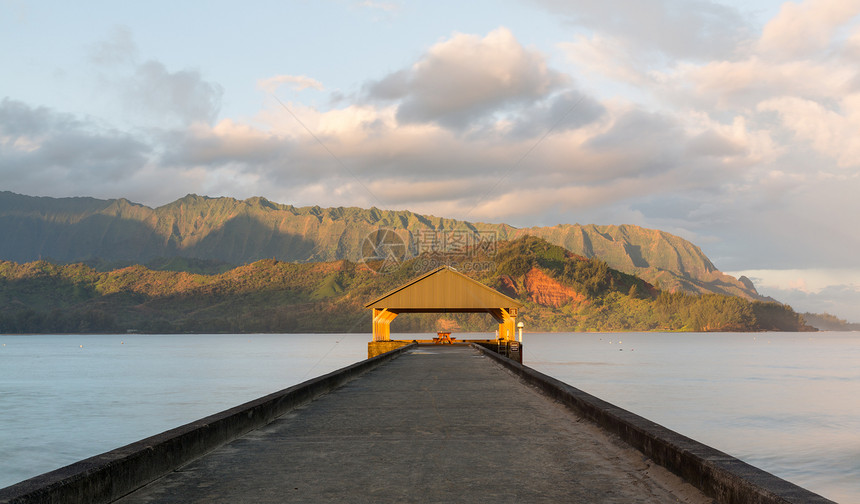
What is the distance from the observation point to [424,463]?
22.1 ft

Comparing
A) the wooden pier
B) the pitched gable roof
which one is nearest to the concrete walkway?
the wooden pier

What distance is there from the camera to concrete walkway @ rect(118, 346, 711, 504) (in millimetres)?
5516

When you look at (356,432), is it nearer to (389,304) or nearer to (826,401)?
(389,304)

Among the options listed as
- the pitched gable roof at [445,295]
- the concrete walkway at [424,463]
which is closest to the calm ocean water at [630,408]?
the pitched gable roof at [445,295]

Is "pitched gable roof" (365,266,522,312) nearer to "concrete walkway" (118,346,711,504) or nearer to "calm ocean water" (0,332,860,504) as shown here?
"calm ocean water" (0,332,860,504)

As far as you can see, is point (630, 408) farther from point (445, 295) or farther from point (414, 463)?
point (414, 463)

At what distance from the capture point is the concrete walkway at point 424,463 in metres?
5.52

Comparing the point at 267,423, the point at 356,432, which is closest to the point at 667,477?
the point at 356,432

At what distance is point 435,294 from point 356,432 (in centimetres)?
3089

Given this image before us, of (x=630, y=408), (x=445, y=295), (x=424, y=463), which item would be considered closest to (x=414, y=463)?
(x=424, y=463)

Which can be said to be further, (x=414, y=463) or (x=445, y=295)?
(x=445, y=295)

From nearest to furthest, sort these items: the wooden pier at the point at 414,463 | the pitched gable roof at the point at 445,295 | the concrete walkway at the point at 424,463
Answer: the wooden pier at the point at 414,463 < the concrete walkway at the point at 424,463 < the pitched gable roof at the point at 445,295

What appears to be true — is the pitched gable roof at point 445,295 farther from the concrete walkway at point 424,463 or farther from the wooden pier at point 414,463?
the wooden pier at point 414,463

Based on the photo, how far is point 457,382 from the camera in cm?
1675
